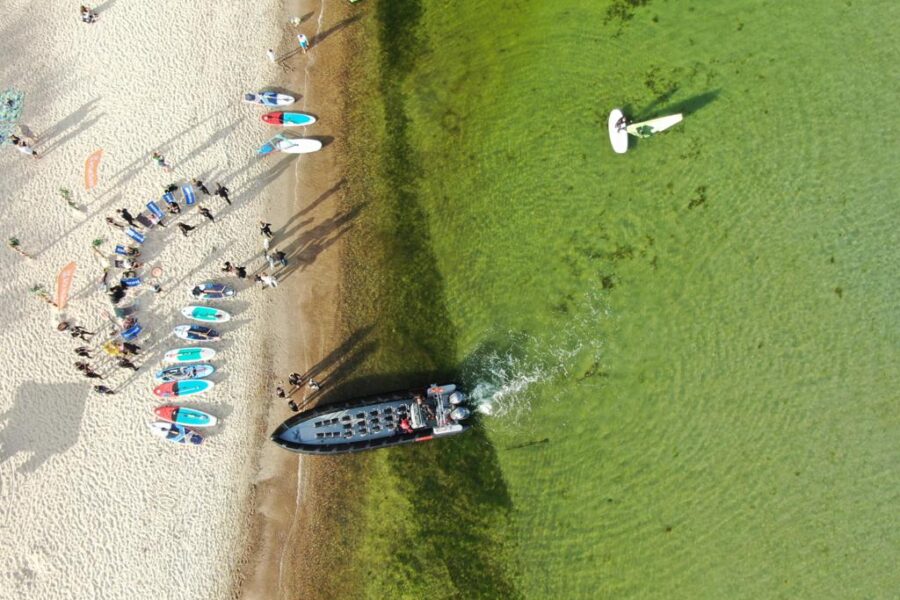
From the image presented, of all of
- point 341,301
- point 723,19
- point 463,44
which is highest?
point 463,44

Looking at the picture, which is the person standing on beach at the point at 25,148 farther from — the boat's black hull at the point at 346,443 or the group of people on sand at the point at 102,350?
the boat's black hull at the point at 346,443

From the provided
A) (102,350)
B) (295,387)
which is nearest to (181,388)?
(102,350)

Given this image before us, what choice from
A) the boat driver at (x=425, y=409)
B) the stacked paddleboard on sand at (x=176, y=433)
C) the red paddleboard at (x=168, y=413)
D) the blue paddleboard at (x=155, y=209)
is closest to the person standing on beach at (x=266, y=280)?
the blue paddleboard at (x=155, y=209)

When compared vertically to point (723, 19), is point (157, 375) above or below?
below

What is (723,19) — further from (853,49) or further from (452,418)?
(452,418)

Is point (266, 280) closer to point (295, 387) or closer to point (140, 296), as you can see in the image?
point (295, 387)

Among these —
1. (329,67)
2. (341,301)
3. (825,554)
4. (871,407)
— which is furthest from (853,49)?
(341,301)

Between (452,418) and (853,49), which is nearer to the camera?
(452,418)

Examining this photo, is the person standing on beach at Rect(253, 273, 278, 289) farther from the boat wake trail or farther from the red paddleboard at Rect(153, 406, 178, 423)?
the boat wake trail
